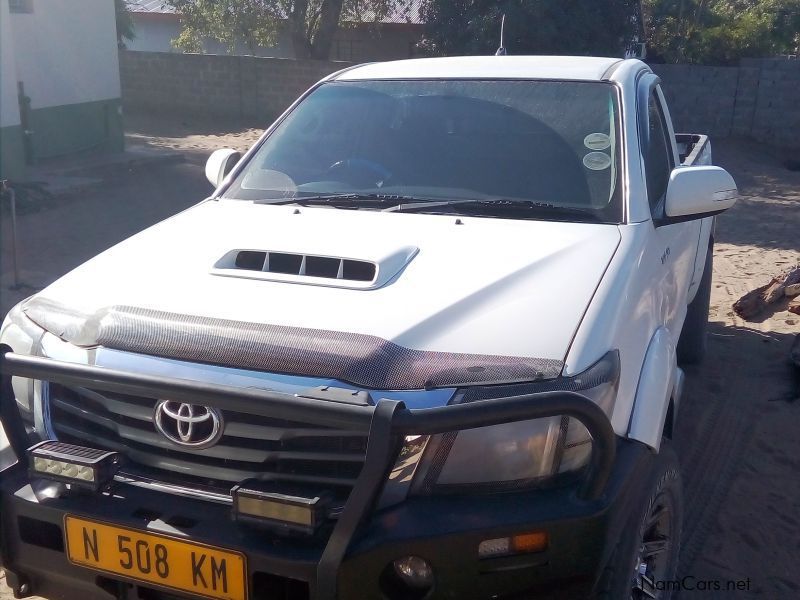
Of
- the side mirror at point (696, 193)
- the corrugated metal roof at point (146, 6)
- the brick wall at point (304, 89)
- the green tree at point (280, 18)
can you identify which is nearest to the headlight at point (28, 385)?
the side mirror at point (696, 193)

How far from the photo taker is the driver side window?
354 centimetres

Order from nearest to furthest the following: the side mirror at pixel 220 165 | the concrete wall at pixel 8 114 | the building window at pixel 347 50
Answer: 1. the side mirror at pixel 220 165
2. the concrete wall at pixel 8 114
3. the building window at pixel 347 50

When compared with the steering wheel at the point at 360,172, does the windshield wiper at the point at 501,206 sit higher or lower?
lower

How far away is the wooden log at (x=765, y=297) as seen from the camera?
22.3ft

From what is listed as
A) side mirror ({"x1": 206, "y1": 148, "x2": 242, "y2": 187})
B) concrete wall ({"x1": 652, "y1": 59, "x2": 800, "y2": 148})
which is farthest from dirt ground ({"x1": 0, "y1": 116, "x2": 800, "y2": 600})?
concrete wall ({"x1": 652, "y1": 59, "x2": 800, "y2": 148})

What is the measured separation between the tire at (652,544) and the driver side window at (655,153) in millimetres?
1061

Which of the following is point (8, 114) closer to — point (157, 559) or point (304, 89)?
point (304, 89)

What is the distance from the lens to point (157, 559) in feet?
7.57

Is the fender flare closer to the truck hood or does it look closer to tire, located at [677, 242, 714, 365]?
the truck hood

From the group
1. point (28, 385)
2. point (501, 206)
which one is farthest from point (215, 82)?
point (28, 385)

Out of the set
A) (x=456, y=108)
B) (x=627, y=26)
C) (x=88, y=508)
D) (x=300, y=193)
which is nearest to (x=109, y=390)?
(x=88, y=508)

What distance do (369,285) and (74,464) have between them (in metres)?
0.95

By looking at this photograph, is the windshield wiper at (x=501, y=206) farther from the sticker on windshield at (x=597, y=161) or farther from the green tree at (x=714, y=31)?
the green tree at (x=714, y=31)

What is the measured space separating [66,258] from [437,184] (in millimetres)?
5835
